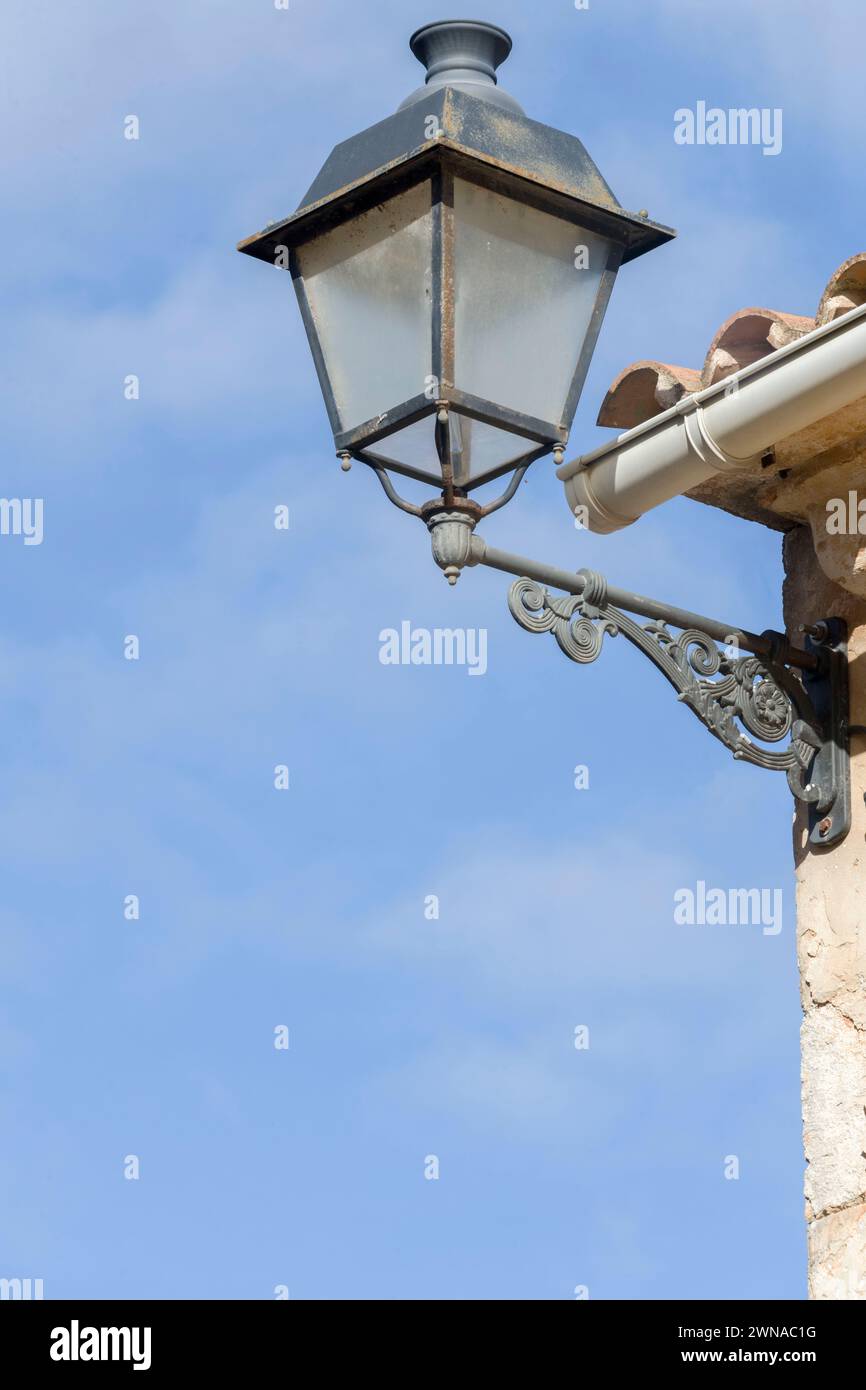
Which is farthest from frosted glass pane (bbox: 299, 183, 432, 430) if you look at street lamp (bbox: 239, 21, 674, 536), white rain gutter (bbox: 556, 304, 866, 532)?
white rain gutter (bbox: 556, 304, 866, 532)

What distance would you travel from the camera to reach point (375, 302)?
162 inches

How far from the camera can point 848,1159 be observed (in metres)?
4.57

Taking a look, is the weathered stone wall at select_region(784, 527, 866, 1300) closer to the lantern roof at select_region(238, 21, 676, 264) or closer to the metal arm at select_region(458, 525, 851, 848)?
the metal arm at select_region(458, 525, 851, 848)

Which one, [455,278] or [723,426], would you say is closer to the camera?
[455,278]

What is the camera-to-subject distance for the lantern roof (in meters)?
4.00

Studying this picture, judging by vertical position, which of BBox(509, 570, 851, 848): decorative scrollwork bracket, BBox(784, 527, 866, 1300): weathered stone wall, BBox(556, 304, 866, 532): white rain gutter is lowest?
BBox(784, 527, 866, 1300): weathered stone wall

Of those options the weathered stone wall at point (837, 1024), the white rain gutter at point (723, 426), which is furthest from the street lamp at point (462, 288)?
the weathered stone wall at point (837, 1024)

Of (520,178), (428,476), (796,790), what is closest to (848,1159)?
(796,790)

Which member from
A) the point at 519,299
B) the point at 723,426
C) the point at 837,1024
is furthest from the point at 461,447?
the point at 837,1024

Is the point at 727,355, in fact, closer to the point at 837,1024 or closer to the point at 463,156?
the point at 463,156

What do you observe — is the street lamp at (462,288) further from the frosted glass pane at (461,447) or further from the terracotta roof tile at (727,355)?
the terracotta roof tile at (727,355)

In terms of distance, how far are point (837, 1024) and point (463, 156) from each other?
6.20 feet

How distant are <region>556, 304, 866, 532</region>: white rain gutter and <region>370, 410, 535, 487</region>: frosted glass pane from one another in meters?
0.58

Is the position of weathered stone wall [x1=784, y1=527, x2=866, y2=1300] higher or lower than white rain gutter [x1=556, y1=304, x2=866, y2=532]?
lower
